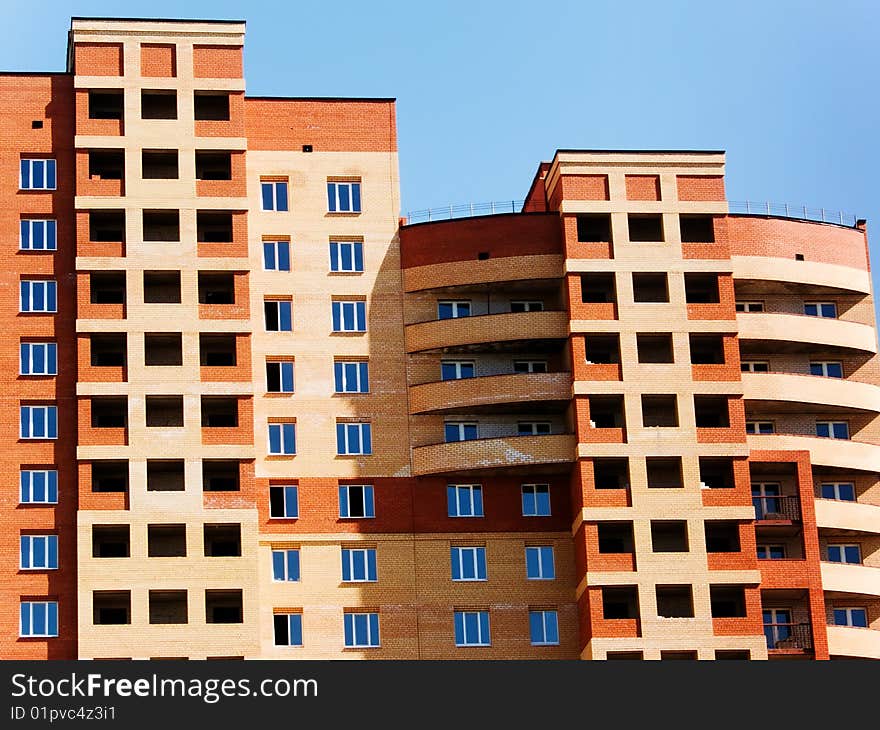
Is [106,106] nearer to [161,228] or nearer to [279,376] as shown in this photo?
[161,228]

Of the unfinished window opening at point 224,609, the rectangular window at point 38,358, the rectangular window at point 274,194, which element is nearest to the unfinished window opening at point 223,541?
the unfinished window opening at point 224,609

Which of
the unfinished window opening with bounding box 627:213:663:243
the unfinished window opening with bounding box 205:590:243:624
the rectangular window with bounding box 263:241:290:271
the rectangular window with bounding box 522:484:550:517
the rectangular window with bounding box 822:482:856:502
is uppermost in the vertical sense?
the unfinished window opening with bounding box 627:213:663:243

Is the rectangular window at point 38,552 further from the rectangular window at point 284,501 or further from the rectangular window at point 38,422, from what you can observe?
the rectangular window at point 284,501

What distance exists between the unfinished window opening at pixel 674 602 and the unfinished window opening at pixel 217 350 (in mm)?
24101

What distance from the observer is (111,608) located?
10981cm

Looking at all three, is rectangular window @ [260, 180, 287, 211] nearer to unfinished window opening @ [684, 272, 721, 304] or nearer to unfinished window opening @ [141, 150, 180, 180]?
unfinished window opening @ [141, 150, 180, 180]

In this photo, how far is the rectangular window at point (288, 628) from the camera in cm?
11038

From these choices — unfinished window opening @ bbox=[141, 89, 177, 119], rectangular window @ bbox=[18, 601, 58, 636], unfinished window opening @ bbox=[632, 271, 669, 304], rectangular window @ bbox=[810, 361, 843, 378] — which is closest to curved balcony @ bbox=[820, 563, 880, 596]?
rectangular window @ bbox=[810, 361, 843, 378]

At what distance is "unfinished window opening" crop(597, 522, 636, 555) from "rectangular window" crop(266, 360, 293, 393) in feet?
56.2

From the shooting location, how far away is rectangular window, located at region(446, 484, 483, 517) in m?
114

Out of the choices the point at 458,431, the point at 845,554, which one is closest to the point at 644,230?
the point at 458,431

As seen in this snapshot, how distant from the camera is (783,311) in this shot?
121 m

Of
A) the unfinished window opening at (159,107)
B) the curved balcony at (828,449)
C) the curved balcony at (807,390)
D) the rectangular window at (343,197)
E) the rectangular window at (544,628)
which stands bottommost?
the rectangular window at (544,628)

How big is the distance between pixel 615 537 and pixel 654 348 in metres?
10.2
